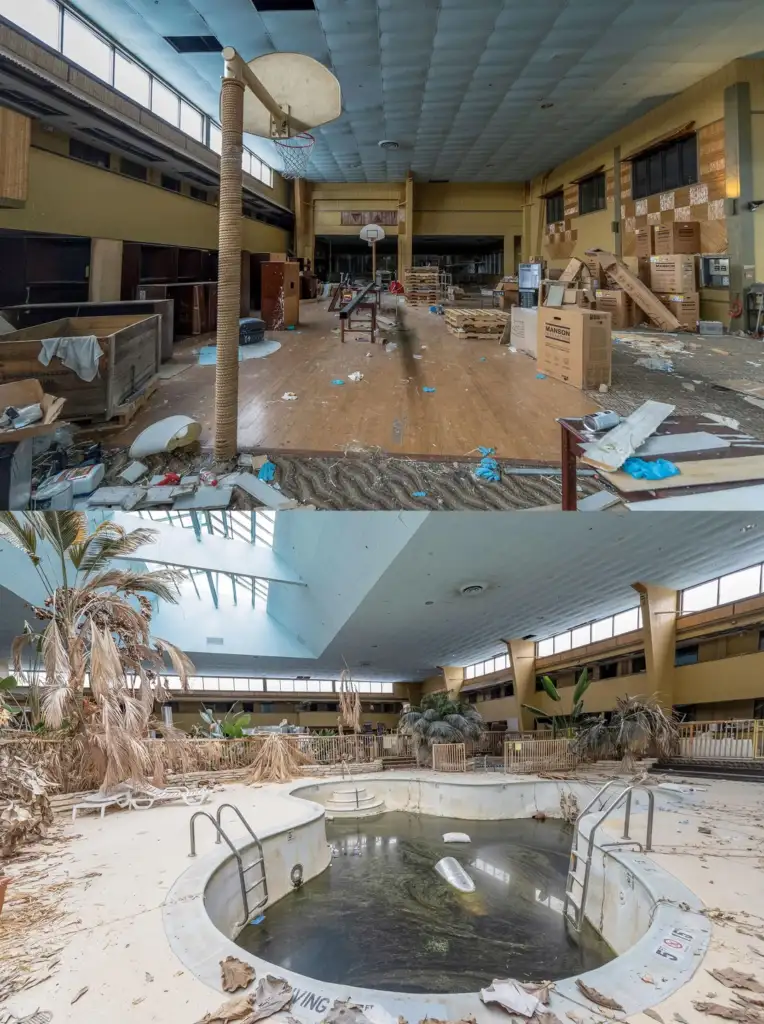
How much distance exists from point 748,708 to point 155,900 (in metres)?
9.76

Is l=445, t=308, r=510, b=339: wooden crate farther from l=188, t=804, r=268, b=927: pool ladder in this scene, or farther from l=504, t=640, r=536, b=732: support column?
l=504, t=640, r=536, b=732: support column

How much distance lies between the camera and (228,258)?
2408 millimetres

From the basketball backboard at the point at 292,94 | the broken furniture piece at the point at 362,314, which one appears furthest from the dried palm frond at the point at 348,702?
the basketball backboard at the point at 292,94

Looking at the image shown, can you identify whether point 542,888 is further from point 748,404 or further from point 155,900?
point 748,404

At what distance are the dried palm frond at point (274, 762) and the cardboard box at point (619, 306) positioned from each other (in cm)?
847

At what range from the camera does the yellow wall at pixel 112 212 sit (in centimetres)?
357

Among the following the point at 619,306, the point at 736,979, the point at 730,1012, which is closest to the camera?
the point at 730,1012

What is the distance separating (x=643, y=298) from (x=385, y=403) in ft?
12.6

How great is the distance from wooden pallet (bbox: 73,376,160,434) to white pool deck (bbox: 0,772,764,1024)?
2.55 m

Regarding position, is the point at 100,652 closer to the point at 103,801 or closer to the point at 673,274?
the point at 103,801

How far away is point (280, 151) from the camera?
3.28m

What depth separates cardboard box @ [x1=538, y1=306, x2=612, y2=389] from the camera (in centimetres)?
319

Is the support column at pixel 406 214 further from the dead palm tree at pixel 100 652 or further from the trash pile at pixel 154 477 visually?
the dead palm tree at pixel 100 652

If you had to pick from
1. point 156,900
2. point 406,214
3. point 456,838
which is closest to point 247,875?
point 156,900
